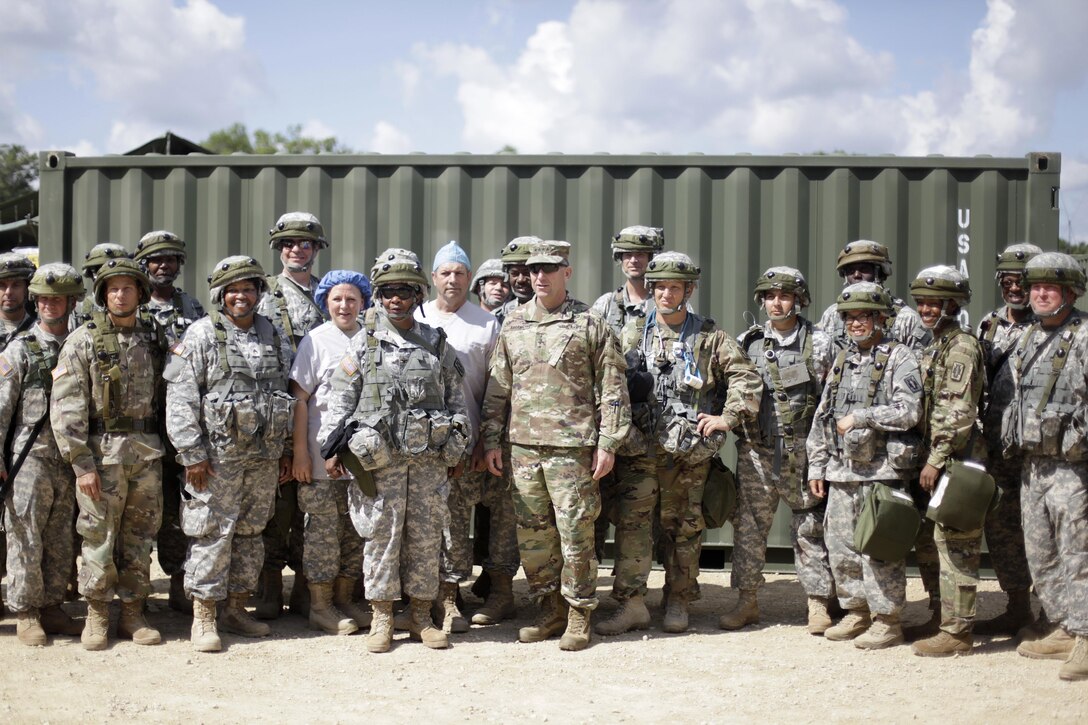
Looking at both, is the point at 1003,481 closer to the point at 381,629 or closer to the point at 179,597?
the point at 381,629

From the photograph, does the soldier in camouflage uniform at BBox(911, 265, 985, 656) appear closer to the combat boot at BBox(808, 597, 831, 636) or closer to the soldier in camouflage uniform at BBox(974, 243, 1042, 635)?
the soldier in camouflage uniform at BBox(974, 243, 1042, 635)

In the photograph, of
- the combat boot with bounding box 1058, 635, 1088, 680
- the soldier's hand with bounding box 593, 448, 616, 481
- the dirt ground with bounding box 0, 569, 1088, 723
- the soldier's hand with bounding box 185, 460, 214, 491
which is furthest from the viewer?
the soldier's hand with bounding box 593, 448, 616, 481

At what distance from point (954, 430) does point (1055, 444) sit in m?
0.46

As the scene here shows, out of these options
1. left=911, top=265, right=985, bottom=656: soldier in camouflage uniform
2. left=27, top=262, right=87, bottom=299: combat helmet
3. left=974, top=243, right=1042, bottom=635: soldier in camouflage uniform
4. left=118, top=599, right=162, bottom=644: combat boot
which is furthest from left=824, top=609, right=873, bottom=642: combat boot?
left=27, top=262, right=87, bottom=299: combat helmet

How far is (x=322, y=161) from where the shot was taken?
7578 mm

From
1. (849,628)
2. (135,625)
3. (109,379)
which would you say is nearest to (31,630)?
(135,625)

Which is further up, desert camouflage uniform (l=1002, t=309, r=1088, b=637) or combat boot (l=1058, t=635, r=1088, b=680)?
desert camouflage uniform (l=1002, t=309, r=1088, b=637)

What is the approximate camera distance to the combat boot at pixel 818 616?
5.76m

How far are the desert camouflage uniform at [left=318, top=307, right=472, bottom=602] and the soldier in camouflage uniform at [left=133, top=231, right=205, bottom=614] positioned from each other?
110 cm

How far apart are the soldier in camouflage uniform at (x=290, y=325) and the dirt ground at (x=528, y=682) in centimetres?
27

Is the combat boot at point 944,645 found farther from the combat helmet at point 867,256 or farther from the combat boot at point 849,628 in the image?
the combat helmet at point 867,256

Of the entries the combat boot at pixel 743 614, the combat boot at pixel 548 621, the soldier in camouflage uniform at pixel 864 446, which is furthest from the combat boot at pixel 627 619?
the soldier in camouflage uniform at pixel 864 446

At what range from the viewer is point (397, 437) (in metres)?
5.31

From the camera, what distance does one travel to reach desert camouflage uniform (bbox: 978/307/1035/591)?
556 centimetres
